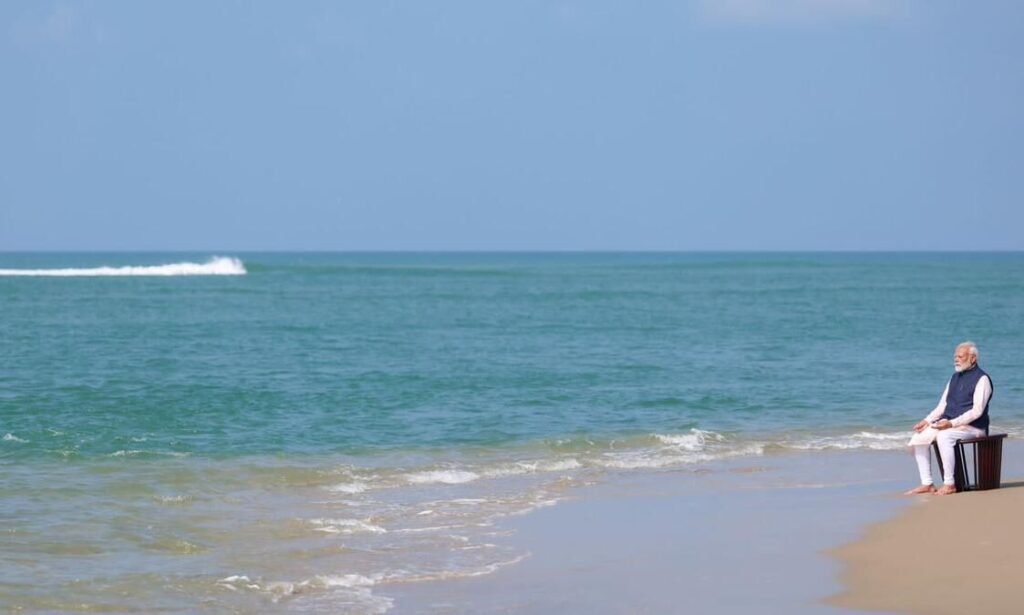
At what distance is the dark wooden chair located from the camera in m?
11.4

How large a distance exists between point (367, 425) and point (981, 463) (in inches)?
352

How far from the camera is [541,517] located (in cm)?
1158

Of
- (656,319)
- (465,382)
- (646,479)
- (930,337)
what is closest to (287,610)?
(646,479)

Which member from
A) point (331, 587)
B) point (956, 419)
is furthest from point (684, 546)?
point (956, 419)

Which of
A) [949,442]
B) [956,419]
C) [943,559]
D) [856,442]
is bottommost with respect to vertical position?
[856,442]

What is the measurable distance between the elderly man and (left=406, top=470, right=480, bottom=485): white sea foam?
4.74m

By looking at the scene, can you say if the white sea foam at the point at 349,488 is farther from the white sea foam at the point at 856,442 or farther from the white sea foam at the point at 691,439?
the white sea foam at the point at 856,442

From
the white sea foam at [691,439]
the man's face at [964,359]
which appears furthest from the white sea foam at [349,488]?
the man's face at [964,359]

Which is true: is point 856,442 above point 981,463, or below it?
below

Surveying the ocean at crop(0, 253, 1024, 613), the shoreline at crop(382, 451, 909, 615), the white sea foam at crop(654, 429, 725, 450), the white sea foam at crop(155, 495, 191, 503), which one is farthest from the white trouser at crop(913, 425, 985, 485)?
the white sea foam at crop(155, 495, 191, 503)

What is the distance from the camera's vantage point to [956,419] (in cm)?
1150

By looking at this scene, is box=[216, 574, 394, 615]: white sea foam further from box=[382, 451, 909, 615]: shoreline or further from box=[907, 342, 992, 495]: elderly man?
box=[907, 342, 992, 495]: elderly man

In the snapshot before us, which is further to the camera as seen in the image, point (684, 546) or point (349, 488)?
point (349, 488)

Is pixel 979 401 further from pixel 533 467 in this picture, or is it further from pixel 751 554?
pixel 533 467
